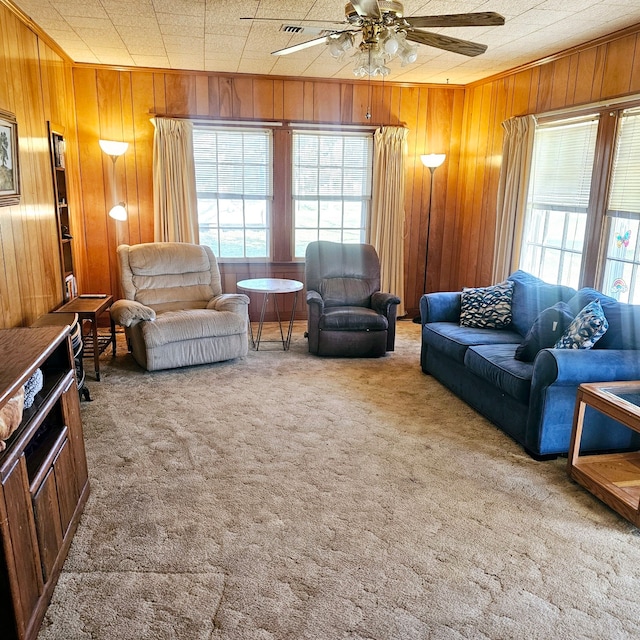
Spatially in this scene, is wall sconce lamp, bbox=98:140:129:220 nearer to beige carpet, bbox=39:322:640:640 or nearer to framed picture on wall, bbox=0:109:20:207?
framed picture on wall, bbox=0:109:20:207

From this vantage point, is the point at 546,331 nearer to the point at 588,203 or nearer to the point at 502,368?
the point at 502,368

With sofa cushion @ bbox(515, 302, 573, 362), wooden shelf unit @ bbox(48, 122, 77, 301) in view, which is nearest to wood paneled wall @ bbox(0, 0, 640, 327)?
wooden shelf unit @ bbox(48, 122, 77, 301)

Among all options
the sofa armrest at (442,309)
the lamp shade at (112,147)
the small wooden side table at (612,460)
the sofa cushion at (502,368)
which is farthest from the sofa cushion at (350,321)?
the lamp shade at (112,147)

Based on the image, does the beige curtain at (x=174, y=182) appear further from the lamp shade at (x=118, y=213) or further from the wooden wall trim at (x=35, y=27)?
the wooden wall trim at (x=35, y=27)

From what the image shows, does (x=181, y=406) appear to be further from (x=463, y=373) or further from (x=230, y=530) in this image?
(x=463, y=373)

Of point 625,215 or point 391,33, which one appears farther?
point 625,215

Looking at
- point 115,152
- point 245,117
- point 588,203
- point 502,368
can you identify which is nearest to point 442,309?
point 502,368

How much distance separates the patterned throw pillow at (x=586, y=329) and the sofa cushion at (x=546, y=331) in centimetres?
10

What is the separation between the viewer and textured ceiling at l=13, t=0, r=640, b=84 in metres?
3.42

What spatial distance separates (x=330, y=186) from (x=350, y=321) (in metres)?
1.94

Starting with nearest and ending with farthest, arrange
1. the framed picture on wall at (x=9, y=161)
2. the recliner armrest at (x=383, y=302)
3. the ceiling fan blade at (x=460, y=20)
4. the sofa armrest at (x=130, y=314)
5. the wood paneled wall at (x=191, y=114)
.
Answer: the ceiling fan blade at (x=460, y=20) → the framed picture on wall at (x=9, y=161) → the sofa armrest at (x=130, y=314) → the recliner armrest at (x=383, y=302) → the wood paneled wall at (x=191, y=114)

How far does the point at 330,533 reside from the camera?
7.74ft

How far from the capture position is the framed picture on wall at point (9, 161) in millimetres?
3268

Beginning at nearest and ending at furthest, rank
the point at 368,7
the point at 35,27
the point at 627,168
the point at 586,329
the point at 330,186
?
the point at 368,7
the point at 586,329
the point at 627,168
the point at 35,27
the point at 330,186
